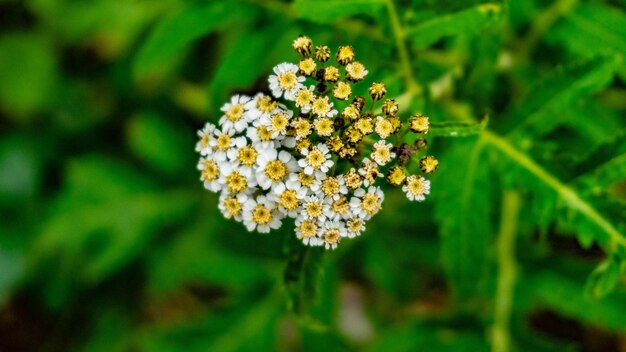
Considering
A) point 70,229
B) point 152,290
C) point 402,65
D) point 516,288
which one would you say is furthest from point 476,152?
point 70,229

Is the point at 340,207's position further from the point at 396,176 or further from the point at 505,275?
the point at 505,275

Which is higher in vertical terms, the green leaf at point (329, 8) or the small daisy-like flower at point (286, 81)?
the green leaf at point (329, 8)

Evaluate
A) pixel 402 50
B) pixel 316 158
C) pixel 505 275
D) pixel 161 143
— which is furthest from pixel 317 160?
pixel 161 143

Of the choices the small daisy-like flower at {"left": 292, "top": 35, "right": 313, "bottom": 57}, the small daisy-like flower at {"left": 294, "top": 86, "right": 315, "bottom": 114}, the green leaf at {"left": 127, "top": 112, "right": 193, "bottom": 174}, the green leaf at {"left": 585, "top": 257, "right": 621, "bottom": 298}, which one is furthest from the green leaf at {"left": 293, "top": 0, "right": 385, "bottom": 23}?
the green leaf at {"left": 127, "top": 112, "right": 193, "bottom": 174}

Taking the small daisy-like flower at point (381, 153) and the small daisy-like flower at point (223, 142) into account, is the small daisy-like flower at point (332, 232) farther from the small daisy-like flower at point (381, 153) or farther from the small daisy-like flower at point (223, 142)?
the small daisy-like flower at point (223, 142)

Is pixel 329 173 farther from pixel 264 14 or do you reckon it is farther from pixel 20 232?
pixel 20 232

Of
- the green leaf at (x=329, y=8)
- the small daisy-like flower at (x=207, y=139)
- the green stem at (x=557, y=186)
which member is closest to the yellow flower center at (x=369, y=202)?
the small daisy-like flower at (x=207, y=139)
